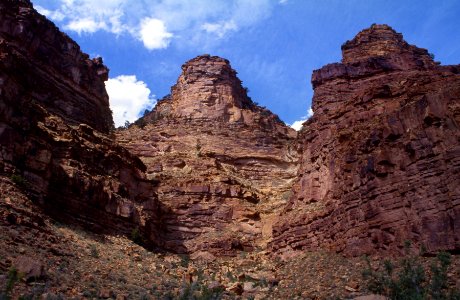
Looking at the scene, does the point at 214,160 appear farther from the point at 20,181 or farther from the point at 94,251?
the point at 20,181

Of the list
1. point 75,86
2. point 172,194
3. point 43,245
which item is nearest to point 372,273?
point 43,245

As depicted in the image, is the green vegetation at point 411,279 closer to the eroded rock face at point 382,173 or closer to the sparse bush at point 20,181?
the eroded rock face at point 382,173

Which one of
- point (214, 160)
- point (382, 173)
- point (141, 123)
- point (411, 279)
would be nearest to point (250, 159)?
point (214, 160)

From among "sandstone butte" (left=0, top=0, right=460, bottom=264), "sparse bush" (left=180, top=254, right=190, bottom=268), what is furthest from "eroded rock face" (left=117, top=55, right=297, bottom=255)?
"sparse bush" (left=180, top=254, right=190, bottom=268)

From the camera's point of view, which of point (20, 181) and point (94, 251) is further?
point (20, 181)

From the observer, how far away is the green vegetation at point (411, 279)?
19.0 meters

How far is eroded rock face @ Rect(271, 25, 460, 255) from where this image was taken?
77.3ft

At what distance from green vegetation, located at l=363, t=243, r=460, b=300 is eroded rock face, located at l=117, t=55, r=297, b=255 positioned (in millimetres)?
16703

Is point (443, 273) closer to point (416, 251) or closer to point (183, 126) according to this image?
point (416, 251)

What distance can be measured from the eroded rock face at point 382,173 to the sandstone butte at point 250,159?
3.1 inches

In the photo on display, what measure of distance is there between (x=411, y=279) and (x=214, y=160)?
33.2m

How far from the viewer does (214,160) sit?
2030 inches

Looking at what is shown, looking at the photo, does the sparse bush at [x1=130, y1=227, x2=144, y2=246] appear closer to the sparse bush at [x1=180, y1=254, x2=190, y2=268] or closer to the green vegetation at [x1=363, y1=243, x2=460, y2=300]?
the sparse bush at [x1=180, y1=254, x2=190, y2=268]

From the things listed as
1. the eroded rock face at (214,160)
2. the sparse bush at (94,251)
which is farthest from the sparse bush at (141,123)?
the sparse bush at (94,251)
